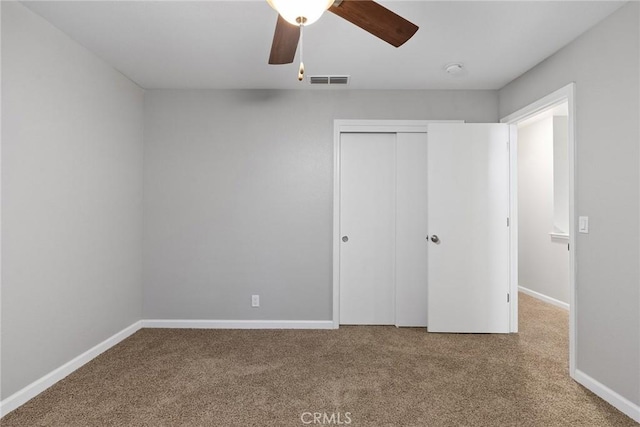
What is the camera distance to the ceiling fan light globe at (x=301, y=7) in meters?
1.28

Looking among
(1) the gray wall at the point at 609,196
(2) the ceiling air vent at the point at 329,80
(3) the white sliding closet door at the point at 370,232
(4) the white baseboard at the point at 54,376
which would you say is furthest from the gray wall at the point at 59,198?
(1) the gray wall at the point at 609,196

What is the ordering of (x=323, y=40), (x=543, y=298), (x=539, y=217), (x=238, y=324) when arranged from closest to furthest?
(x=323, y=40) < (x=238, y=324) < (x=543, y=298) < (x=539, y=217)

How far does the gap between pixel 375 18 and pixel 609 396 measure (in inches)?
101

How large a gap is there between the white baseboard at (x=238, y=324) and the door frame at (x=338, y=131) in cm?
21

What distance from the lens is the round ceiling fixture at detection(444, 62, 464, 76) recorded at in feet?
9.23

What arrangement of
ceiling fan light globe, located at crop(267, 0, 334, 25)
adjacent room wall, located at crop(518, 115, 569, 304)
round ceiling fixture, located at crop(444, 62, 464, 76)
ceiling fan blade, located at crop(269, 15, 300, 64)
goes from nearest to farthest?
1. ceiling fan light globe, located at crop(267, 0, 334, 25)
2. ceiling fan blade, located at crop(269, 15, 300, 64)
3. round ceiling fixture, located at crop(444, 62, 464, 76)
4. adjacent room wall, located at crop(518, 115, 569, 304)

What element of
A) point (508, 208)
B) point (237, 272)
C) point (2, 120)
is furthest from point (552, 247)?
point (2, 120)

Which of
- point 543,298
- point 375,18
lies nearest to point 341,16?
point 375,18

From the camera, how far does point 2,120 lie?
1.92m

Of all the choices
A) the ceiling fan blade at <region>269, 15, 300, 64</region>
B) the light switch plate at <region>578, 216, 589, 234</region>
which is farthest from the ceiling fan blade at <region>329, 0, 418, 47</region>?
the light switch plate at <region>578, 216, 589, 234</region>

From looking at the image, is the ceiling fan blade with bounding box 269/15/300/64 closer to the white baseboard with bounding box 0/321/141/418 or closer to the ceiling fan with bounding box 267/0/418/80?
the ceiling fan with bounding box 267/0/418/80

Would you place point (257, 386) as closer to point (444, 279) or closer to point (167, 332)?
point (167, 332)

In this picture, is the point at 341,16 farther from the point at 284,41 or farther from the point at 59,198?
the point at 59,198

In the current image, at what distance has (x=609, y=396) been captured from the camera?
208 centimetres
